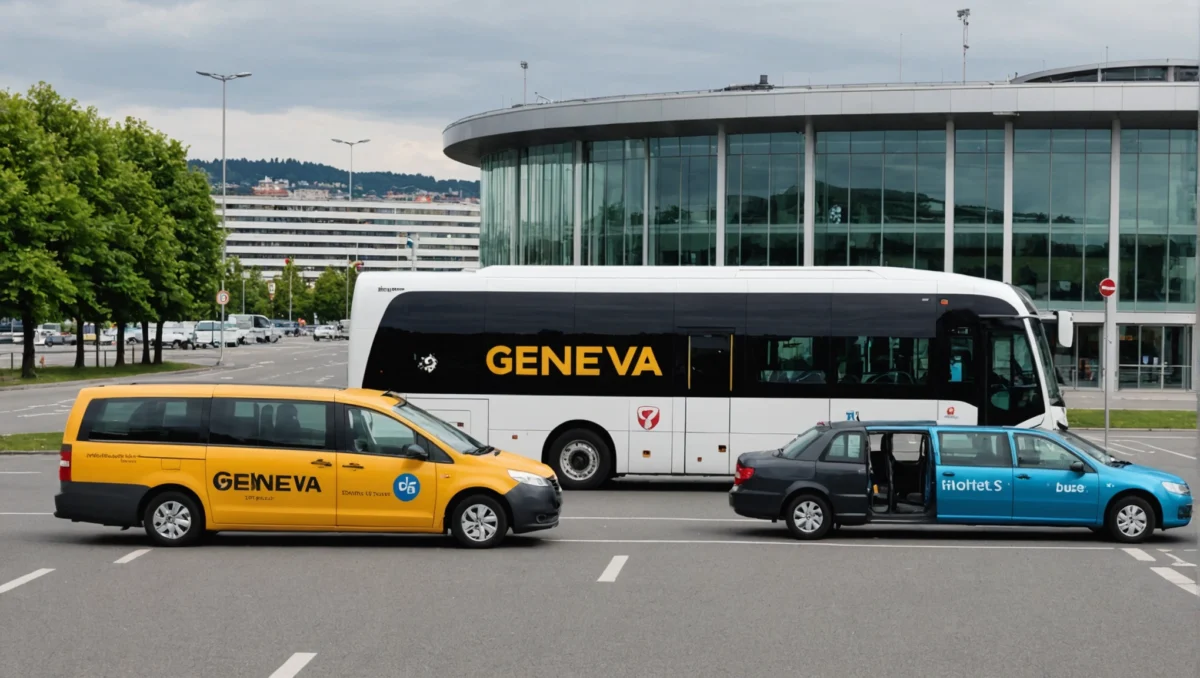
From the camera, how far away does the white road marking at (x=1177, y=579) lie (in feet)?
40.9

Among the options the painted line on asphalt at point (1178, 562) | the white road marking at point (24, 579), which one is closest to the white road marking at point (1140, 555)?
the painted line on asphalt at point (1178, 562)

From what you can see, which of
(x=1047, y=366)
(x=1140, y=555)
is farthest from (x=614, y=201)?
(x=1140, y=555)

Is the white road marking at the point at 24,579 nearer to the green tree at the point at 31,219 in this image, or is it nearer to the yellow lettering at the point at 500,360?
the yellow lettering at the point at 500,360

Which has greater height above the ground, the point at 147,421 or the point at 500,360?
the point at 500,360

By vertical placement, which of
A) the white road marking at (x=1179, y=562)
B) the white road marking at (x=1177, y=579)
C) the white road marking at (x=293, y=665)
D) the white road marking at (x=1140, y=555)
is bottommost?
the white road marking at (x=1140, y=555)

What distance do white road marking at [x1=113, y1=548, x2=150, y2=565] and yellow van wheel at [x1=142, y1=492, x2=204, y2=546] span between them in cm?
20

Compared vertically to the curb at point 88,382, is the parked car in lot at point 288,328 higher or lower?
higher

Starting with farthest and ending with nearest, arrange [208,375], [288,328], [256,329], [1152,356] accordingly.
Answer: [288,328] → [256,329] → [208,375] → [1152,356]

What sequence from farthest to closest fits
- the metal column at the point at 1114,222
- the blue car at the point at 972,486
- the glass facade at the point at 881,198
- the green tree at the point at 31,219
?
the glass facade at the point at 881,198, the metal column at the point at 1114,222, the green tree at the point at 31,219, the blue car at the point at 972,486

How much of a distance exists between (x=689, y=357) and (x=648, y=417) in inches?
43.4

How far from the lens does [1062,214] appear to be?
52.3m

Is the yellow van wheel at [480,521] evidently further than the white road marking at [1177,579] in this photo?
Yes

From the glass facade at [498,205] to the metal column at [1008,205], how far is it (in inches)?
861

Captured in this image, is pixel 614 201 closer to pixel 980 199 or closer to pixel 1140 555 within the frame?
pixel 980 199
